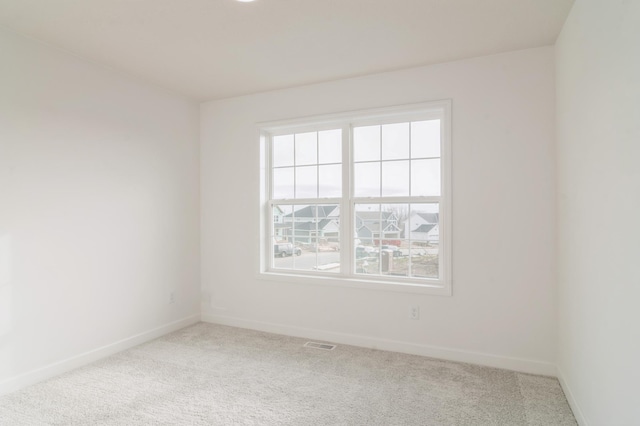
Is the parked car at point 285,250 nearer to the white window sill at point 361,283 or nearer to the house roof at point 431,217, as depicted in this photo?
the white window sill at point 361,283

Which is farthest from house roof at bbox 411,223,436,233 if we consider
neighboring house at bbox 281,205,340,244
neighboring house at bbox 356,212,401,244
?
neighboring house at bbox 281,205,340,244

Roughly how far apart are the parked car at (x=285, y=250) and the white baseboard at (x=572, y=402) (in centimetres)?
248

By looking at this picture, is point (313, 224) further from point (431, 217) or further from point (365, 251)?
point (431, 217)

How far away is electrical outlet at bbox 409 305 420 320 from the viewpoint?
3.32 meters

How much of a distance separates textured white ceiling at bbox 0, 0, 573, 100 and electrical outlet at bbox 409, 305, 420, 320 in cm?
215

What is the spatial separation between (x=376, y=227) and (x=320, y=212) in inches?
24.5

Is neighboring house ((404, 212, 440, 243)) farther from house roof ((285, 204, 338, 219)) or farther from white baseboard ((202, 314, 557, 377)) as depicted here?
white baseboard ((202, 314, 557, 377))

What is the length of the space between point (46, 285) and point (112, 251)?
60 centimetres

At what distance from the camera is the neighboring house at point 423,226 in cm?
338

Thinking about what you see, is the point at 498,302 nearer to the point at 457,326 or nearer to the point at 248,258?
the point at 457,326

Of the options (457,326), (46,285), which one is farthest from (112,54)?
(457,326)

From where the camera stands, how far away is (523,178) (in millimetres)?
2955

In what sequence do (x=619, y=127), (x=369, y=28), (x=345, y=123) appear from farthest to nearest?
(x=345, y=123) < (x=369, y=28) < (x=619, y=127)

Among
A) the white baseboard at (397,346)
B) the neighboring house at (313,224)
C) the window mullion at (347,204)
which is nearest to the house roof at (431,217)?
the window mullion at (347,204)
